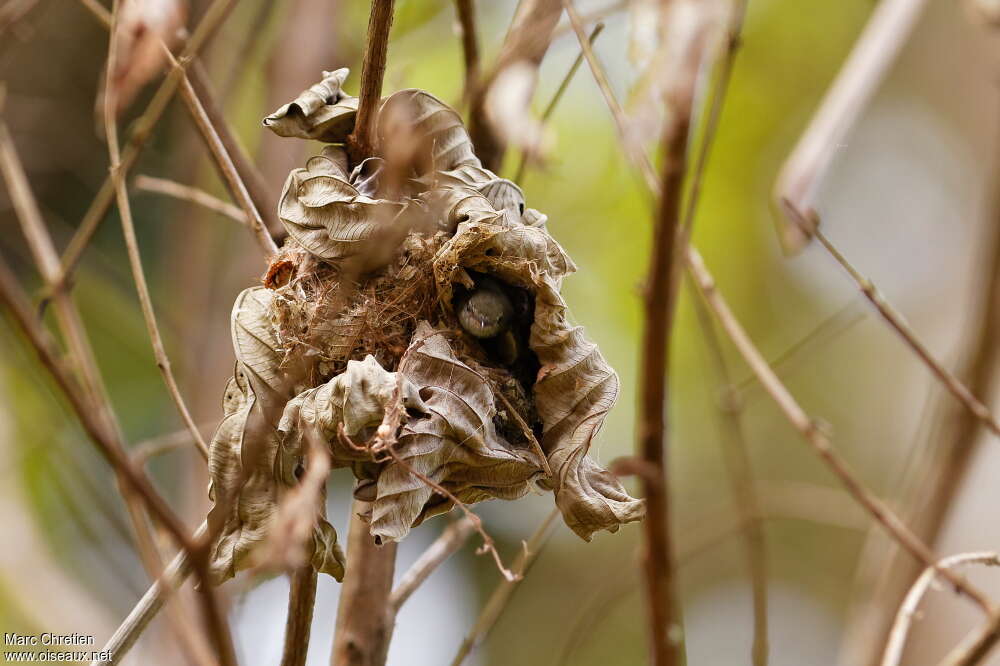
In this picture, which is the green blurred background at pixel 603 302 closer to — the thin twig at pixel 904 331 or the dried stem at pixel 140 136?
the dried stem at pixel 140 136

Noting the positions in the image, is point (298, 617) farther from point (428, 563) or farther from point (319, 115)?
point (319, 115)

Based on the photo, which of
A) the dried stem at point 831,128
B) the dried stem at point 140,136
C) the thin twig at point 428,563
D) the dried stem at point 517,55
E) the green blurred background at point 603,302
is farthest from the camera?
the green blurred background at point 603,302

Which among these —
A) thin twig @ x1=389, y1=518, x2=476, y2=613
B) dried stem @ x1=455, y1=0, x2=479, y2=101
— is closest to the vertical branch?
thin twig @ x1=389, y1=518, x2=476, y2=613

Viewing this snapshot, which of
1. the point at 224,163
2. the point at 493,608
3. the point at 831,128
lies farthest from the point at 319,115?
the point at 493,608

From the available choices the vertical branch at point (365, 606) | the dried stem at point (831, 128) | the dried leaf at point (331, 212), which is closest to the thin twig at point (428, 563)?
the vertical branch at point (365, 606)

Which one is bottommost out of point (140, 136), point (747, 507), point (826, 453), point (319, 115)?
point (747, 507)
